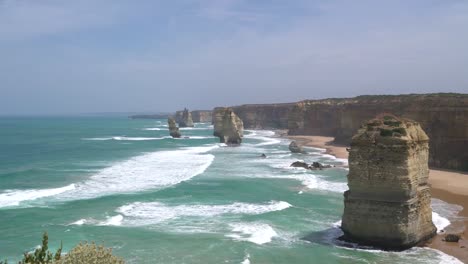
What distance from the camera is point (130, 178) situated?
40688mm

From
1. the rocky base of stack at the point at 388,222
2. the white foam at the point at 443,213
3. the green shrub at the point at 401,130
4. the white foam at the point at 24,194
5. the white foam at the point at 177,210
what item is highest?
the green shrub at the point at 401,130

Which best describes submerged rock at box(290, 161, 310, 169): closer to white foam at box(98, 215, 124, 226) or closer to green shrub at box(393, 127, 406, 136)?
white foam at box(98, 215, 124, 226)

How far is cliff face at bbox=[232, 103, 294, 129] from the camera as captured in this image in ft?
412

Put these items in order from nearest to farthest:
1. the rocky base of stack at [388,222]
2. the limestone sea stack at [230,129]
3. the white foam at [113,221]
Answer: the rocky base of stack at [388,222], the white foam at [113,221], the limestone sea stack at [230,129]

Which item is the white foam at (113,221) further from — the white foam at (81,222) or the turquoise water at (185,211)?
the white foam at (81,222)

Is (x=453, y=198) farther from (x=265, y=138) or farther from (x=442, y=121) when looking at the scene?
(x=265, y=138)

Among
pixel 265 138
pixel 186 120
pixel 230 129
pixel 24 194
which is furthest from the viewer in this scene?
pixel 186 120

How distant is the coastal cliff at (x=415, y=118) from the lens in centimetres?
4356

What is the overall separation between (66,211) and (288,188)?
50.3ft

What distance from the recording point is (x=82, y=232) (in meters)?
23.6

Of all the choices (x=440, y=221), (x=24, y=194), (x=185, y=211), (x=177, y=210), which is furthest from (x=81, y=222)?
(x=440, y=221)

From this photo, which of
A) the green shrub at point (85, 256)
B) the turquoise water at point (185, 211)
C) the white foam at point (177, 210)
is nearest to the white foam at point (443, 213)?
the turquoise water at point (185, 211)

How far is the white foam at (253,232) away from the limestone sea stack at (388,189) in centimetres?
352

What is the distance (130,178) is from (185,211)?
45.0ft
